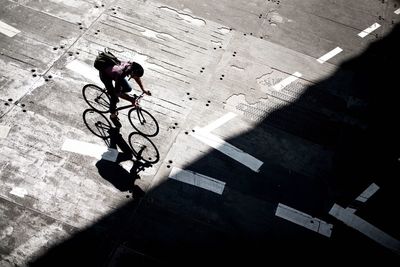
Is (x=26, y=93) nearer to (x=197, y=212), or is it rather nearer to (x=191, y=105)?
(x=191, y=105)

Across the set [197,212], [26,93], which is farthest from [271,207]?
[26,93]

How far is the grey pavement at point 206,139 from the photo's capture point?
6184mm

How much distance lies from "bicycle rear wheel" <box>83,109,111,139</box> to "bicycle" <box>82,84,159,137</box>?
12 cm

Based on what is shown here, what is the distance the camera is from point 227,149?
24.7ft

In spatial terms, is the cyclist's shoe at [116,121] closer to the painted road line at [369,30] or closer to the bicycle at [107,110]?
the bicycle at [107,110]

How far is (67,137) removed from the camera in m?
7.12

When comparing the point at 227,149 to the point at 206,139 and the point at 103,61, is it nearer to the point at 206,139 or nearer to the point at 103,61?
the point at 206,139

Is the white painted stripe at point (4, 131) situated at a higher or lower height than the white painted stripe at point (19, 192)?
higher

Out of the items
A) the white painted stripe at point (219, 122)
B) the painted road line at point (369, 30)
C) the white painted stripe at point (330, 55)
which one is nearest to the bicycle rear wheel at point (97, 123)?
the white painted stripe at point (219, 122)

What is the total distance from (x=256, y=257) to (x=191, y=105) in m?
3.81

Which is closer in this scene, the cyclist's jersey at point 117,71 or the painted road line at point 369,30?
the cyclist's jersey at point 117,71

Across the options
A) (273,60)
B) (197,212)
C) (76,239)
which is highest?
(273,60)

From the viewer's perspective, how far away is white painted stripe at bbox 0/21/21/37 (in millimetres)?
8656

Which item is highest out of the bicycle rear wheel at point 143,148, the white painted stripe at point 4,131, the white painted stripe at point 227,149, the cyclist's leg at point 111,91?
the cyclist's leg at point 111,91
